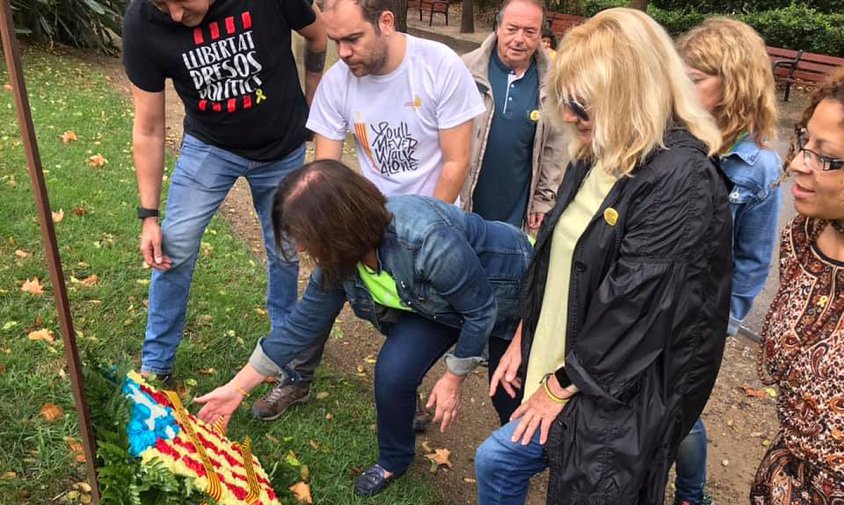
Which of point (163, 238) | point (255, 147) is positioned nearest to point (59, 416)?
point (163, 238)

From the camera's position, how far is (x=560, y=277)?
195 centimetres

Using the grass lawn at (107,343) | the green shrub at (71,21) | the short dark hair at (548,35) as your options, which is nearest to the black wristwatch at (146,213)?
the grass lawn at (107,343)

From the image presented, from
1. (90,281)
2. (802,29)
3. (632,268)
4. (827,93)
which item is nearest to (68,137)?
(90,281)

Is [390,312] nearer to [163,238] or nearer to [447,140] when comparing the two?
[447,140]

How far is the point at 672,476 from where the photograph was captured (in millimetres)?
3074

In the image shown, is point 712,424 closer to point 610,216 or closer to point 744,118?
point 744,118

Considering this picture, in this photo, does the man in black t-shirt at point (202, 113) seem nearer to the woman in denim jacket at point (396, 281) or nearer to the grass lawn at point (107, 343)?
the grass lawn at point (107, 343)

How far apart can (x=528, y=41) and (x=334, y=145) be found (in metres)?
0.95

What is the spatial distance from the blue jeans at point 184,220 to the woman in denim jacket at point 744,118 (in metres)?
1.57

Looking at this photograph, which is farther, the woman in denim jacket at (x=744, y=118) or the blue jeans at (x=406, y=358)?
the blue jeans at (x=406, y=358)

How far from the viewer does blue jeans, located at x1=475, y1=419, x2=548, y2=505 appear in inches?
77.0

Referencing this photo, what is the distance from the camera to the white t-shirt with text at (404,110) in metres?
2.63

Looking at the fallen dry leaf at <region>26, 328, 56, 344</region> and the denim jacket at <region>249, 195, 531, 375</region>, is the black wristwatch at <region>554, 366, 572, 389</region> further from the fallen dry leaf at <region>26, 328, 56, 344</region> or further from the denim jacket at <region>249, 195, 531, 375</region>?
the fallen dry leaf at <region>26, 328, 56, 344</region>

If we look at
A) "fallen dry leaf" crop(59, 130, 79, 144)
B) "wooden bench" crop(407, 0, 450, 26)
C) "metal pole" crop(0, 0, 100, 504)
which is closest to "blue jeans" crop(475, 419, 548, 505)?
"metal pole" crop(0, 0, 100, 504)
